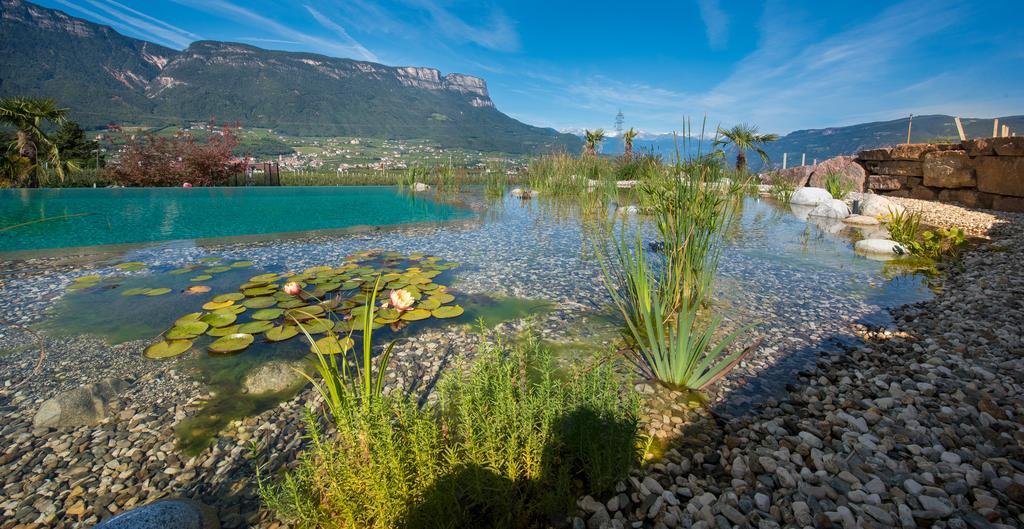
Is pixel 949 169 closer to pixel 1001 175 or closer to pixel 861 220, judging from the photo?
pixel 1001 175

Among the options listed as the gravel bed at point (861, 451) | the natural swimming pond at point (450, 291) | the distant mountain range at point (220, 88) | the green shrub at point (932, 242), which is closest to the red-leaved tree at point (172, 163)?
the natural swimming pond at point (450, 291)

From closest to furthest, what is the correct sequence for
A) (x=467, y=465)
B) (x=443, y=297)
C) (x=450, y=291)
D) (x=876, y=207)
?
(x=467, y=465)
(x=443, y=297)
(x=450, y=291)
(x=876, y=207)

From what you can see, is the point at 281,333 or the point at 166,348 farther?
the point at 281,333

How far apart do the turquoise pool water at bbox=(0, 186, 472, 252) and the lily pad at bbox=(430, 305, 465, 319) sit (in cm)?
487

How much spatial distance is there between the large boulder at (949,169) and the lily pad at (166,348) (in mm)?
13689

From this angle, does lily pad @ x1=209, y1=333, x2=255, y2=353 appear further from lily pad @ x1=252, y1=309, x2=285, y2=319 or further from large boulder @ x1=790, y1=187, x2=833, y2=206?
large boulder @ x1=790, y1=187, x2=833, y2=206

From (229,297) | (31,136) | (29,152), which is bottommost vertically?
(229,297)

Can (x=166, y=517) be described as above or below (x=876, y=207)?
below

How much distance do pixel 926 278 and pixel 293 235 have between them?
902 cm

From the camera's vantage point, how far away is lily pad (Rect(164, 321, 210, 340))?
9.13 ft

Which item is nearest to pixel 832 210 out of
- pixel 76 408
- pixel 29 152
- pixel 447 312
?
pixel 447 312

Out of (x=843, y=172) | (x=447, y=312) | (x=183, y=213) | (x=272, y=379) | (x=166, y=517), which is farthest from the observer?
(x=843, y=172)

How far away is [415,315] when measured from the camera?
3.23 metres

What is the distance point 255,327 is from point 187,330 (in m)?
0.45
